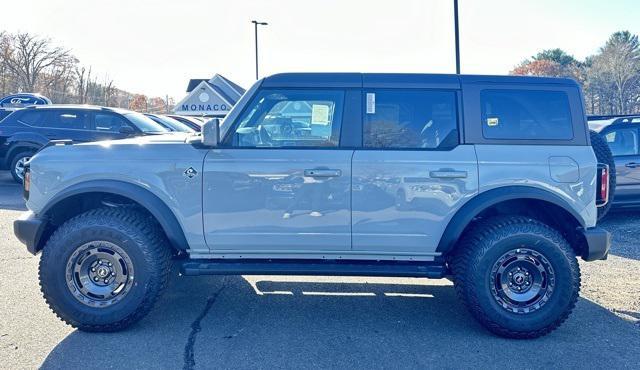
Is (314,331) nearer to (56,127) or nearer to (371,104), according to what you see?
(371,104)

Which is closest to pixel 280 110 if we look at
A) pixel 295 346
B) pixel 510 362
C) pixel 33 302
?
pixel 295 346

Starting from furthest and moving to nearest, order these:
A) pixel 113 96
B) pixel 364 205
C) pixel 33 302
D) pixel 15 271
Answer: pixel 113 96, pixel 15 271, pixel 33 302, pixel 364 205

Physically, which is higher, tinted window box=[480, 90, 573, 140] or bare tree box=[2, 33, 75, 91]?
bare tree box=[2, 33, 75, 91]

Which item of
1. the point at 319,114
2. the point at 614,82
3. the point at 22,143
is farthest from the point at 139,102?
the point at 319,114

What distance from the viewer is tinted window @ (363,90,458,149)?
3.78 metres

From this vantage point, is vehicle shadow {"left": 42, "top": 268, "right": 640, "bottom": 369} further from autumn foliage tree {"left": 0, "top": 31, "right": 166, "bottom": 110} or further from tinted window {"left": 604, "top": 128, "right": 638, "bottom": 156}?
autumn foliage tree {"left": 0, "top": 31, "right": 166, "bottom": 110}

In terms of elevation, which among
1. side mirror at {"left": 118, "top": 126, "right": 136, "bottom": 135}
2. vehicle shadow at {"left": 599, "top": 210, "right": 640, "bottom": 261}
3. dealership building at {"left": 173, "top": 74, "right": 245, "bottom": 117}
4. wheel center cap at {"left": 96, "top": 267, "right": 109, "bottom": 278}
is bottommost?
vehicle shadow at {"left": 599, "top": 210, "right": 640, "bottom": 261}

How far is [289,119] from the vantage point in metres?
3.86

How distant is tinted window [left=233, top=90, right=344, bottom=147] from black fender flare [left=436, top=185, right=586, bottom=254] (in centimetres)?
121

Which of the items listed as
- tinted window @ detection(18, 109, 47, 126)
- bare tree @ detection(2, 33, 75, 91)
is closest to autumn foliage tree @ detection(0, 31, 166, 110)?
bare tree @ detection(2, 33, 75, 91)

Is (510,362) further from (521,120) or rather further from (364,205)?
(521,120)

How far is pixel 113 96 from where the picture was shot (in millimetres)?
35125

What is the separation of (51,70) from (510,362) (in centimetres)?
3717

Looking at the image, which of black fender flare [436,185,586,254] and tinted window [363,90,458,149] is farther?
tinted window [363,90,458,149]
